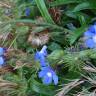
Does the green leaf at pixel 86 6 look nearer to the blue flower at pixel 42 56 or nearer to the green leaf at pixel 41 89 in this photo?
the blue flower at pixel 42 56

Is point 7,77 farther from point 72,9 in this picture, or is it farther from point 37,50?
point 72,9

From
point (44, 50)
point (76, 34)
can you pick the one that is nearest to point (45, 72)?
point (44, 50)

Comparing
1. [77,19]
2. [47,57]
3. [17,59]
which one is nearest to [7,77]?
[17,59]

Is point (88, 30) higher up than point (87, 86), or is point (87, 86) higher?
point (88, 30)

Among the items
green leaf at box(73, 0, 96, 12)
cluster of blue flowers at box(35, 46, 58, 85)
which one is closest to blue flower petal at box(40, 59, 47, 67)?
cluster of blue flowers at box(35, 46, 58, 85)

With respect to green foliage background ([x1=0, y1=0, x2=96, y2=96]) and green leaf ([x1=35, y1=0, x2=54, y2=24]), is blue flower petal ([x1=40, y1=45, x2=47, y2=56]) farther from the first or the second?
green leaf ([x1=35, y1=0, x2=54, y2=24])

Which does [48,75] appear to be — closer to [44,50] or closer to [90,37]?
[44,50]

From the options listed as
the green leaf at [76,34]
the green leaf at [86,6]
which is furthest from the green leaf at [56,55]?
the green leaf at [86,6]
